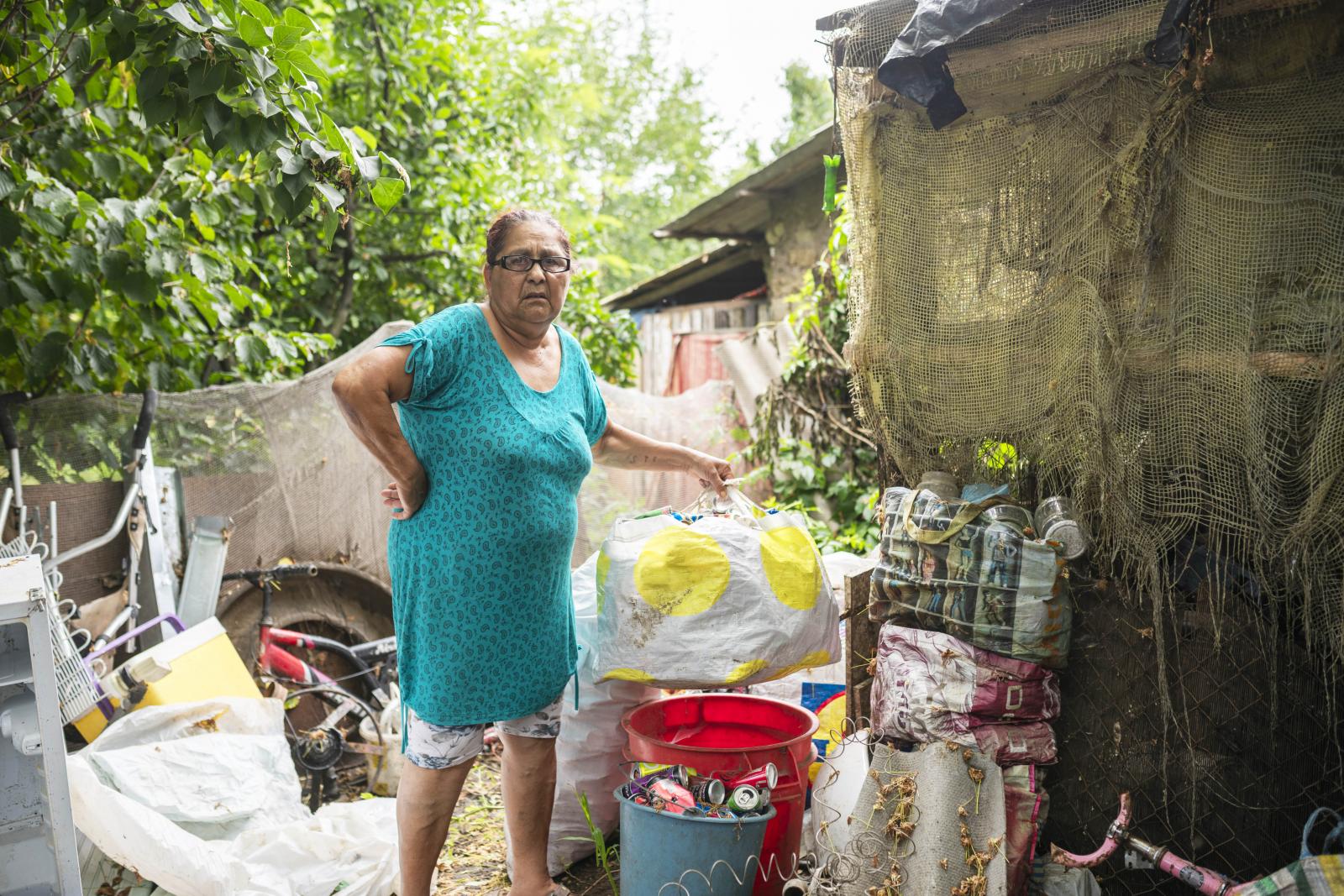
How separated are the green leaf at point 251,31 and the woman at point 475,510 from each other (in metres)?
0.83

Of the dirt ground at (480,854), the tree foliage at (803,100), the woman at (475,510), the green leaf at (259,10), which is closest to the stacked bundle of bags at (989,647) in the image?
the woman at (475,510)

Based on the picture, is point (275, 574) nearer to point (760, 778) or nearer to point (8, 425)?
point (8, 425)

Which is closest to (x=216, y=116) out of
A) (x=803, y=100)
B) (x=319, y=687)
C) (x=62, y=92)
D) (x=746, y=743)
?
(x=62, y=92)

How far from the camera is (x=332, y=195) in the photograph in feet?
8.88

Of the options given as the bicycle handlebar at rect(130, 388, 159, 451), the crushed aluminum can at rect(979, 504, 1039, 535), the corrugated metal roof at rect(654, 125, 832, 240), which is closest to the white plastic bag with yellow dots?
the crushed aluminum can at rect(979, 504, 1039, 535)

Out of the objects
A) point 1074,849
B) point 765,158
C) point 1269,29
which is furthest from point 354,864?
point 765,158

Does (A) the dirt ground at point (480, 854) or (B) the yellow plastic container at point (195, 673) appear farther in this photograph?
(B) the yellow plastic container at point (195, 673)

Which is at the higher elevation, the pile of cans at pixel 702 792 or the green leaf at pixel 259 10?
the green leaf at pixel 259 10

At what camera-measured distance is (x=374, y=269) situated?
677 cm

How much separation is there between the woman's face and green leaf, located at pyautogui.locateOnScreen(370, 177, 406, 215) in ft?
1.21

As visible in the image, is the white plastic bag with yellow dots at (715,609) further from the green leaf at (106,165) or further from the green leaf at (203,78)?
the green leaf at (106,165)

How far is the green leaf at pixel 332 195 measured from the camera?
2.68 metres

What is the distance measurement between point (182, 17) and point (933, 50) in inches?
77.3

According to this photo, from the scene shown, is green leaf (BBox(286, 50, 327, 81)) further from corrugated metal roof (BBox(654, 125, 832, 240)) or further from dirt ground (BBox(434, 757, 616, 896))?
corrugated metal roof (BBox(654, 125, 832, 240))
